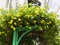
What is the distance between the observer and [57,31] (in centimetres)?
561

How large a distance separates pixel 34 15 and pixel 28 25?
7.5 inches

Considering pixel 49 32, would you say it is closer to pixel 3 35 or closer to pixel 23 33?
pixel 23 33

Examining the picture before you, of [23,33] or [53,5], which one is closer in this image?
[23,33]

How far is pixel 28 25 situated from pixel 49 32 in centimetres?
43

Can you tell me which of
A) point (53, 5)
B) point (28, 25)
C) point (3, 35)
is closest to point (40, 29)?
point (28, 25)

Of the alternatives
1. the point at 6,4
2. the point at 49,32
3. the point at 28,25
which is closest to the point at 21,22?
the point at 28,25

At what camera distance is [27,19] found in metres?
5.36

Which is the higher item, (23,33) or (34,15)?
(34,15)

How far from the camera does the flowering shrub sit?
5.34 meters

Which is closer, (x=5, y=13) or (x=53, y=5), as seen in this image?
(x=5, y=13)

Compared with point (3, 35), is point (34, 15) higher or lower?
higher

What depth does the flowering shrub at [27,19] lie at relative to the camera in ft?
17.5

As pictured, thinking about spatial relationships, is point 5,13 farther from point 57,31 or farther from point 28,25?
point 57,31

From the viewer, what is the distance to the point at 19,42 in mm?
5605
